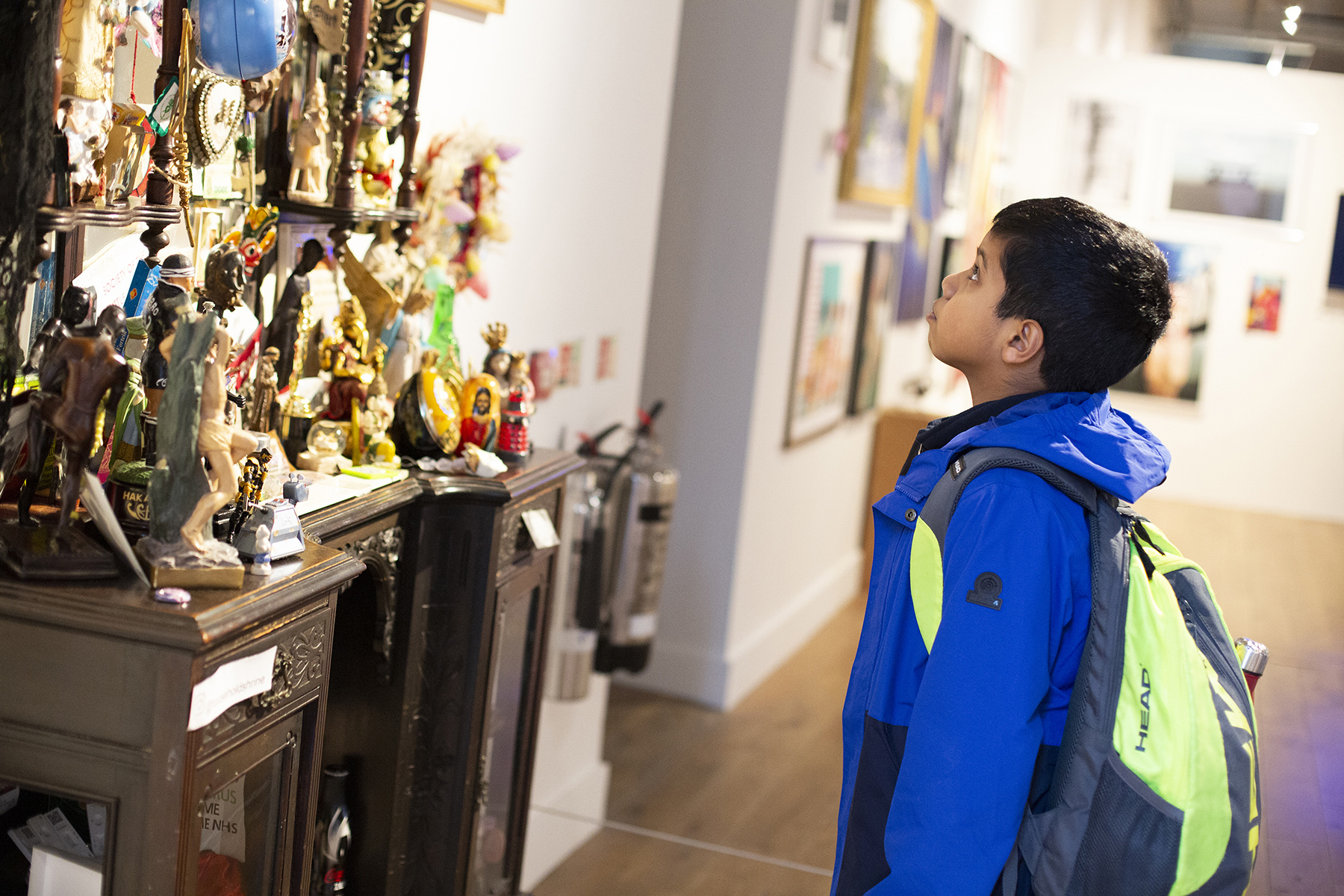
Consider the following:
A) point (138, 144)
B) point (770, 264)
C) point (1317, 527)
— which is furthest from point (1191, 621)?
point (1317, 527)

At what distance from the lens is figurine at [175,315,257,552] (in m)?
1.40

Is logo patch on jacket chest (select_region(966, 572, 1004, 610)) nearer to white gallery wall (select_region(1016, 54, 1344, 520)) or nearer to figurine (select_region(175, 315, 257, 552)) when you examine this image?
figurine (select_region(175, 315, 257, 552))

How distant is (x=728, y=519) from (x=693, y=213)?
103 centimetres

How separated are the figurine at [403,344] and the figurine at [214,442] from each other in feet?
2.52

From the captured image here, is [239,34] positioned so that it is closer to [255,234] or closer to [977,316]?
[255,234]

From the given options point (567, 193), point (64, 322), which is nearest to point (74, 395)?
point (64, 322)

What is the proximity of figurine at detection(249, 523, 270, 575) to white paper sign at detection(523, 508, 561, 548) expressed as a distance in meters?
0.75

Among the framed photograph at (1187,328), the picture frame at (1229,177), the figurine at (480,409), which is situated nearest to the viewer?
the figurine at (480,409)

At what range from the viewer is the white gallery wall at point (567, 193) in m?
2.54

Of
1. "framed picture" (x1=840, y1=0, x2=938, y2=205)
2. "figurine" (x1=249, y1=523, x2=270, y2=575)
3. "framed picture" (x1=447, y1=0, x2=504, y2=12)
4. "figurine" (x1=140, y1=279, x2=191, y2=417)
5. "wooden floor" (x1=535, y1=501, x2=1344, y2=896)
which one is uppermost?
"framed picture" (x1=840, y1=0, x2=938, y2=205)

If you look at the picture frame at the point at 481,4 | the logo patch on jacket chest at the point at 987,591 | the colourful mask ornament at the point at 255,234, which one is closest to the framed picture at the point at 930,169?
the picture frame at the point at 481,4

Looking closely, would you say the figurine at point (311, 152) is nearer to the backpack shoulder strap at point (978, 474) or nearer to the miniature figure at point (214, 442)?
the miniature figure at point (214, 442)

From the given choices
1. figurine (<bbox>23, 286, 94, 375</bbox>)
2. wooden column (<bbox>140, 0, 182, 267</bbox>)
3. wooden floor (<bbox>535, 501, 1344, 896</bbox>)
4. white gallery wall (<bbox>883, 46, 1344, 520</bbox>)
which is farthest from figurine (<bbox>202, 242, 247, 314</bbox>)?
white gallery wall (<bbox>883, 46, 1344, 520</bbox>)

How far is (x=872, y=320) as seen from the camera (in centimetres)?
573
